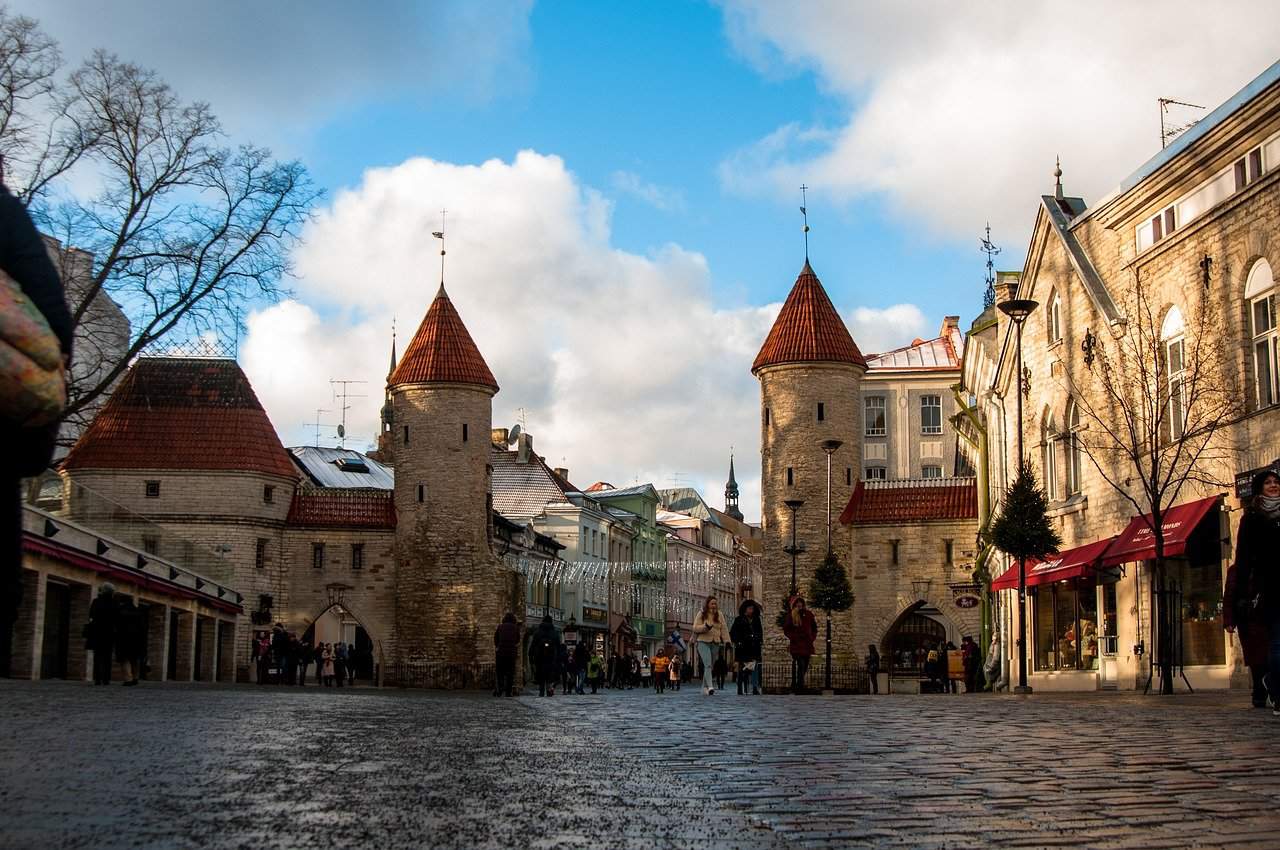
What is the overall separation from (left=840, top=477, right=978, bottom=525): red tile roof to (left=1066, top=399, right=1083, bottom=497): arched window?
18994 mm

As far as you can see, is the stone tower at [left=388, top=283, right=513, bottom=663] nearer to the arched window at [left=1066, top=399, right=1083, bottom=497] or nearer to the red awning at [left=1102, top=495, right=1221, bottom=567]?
the arched window at [left=1066, top=399, right=1083, bottom=497]

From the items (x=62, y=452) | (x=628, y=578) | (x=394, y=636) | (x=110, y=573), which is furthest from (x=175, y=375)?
(x=628, y=578)

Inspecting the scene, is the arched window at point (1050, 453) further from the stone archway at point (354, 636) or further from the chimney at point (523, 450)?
the chimney at point (523, 450)

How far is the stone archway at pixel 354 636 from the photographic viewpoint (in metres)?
58.4

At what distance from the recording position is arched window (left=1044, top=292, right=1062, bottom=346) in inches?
1357

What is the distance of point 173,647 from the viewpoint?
4444 centimetres

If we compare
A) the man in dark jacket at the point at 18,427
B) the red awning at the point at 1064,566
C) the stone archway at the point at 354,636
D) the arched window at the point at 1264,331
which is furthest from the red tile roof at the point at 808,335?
the man in dark jacket at the point at 18,427

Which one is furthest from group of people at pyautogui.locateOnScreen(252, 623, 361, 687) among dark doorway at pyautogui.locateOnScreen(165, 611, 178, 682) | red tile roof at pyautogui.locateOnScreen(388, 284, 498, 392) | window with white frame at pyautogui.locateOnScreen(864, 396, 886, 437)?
window with white frame at pyautogui.locateOnScreen(864, 396, 886, 437)

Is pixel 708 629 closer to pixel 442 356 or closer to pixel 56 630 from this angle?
pixel 56 630

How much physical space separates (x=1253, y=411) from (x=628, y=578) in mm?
72545

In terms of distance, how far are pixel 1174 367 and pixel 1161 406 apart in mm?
2214

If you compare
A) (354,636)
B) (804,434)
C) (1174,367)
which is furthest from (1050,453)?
(354,636)

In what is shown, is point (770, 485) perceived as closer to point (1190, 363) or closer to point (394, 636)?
point (394, 636)

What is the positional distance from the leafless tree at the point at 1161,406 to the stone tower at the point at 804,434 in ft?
82.0
